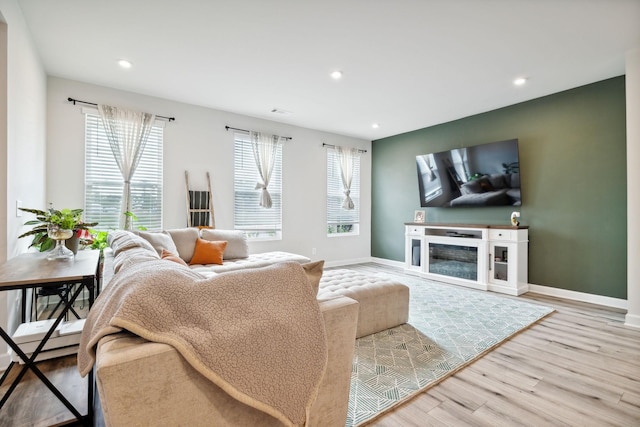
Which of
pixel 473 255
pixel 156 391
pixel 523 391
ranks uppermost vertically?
pixel 156 391

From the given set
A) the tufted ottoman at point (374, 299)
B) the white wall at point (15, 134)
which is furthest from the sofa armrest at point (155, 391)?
the white wall at point (15, 134)

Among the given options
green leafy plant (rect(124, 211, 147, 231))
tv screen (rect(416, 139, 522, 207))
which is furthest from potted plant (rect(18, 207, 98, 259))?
tv screen (rect(416, 139, 522, 207))

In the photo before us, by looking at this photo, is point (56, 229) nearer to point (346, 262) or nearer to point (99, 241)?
point (99, 241)

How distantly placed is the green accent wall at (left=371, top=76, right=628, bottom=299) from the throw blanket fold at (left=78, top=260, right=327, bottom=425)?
4.27m

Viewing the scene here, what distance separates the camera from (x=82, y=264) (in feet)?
5.73

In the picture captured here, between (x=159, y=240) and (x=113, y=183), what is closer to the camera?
(x=159, y=240)

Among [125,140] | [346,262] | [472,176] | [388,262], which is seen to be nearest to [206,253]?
[125,140]

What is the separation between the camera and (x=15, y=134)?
2271mm

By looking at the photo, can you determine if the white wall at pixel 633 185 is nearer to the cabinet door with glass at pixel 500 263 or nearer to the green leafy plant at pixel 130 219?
the cabinet door with glass at pixel 500 263

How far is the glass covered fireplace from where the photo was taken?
4.47 metres

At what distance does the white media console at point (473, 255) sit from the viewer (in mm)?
4102

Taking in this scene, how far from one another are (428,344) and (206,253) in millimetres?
2588

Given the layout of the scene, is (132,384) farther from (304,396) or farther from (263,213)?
(263,213)

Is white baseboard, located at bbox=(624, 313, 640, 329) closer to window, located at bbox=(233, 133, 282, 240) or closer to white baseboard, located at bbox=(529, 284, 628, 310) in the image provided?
white baseboard, located at bbox=(529, 284, 628, 310)
